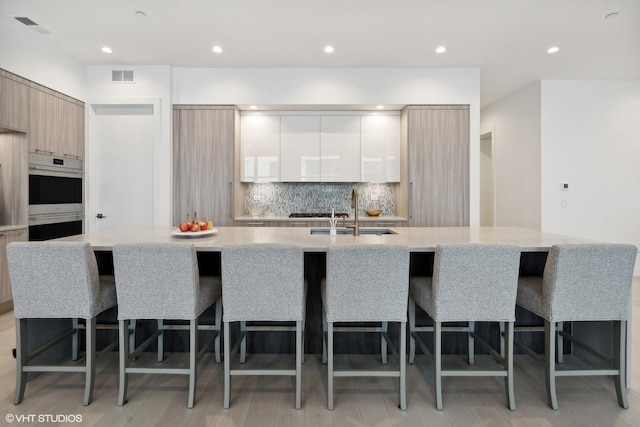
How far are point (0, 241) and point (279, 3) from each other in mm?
3434

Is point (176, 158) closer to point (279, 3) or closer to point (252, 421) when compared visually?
point (279, 3)

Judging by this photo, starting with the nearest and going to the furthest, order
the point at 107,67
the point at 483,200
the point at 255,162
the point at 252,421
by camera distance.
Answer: the point at 252,421, the point at 107,67, the point at 255,162, the point at 483,200

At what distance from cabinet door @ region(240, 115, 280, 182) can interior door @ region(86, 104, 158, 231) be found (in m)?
1.19

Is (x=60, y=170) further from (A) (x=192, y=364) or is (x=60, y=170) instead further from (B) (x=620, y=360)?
(B) (x=620, y=360)

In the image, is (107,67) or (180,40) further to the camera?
(107,67)

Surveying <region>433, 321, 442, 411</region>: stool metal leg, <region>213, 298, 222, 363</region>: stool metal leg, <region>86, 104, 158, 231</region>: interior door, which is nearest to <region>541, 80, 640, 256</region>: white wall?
<region>433, 321, 442, 411</region>: stool metal leg

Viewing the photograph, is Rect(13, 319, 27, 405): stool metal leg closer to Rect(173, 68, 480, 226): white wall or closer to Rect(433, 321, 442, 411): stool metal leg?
Rect(433, 321, 442, 411): stool metal leg

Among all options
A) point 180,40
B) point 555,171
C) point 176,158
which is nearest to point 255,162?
point 176,158

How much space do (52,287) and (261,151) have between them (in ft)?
10.8

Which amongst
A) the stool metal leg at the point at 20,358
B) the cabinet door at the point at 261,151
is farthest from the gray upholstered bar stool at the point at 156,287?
the cabinet door at the point at 261,151

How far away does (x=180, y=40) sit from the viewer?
385 centimetres

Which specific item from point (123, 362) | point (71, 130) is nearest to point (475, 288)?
point (123, 362)

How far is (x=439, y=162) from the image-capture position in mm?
4633

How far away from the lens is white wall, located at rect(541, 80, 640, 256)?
5.05 metres
